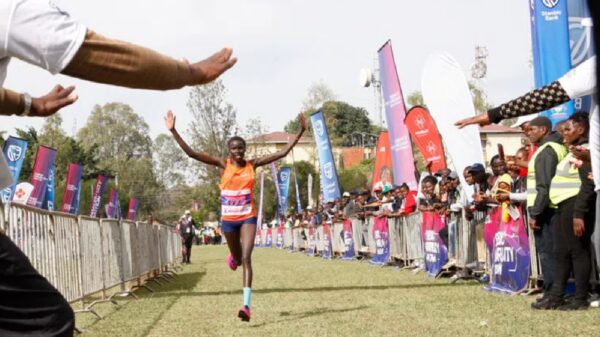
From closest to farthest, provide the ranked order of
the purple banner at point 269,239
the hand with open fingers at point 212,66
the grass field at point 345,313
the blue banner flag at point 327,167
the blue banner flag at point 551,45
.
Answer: the hand with open fingers at point 212,66 < the grass field at point 345,313 < the blue banner flag at point 551,45 < the blue banner flag at point 327,167 < the purple banner at point 269,239

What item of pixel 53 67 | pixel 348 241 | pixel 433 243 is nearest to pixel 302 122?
pixel 433 243

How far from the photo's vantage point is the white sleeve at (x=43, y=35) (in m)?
2.27

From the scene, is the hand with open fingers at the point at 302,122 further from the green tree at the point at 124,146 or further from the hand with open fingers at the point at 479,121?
the green tree at the point at 124,146

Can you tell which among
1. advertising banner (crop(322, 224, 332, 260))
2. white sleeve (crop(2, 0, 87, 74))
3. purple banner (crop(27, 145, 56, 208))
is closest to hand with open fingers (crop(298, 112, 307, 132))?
white sleeve (crop(2, 0, 87, 74))

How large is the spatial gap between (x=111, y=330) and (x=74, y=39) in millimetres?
6807

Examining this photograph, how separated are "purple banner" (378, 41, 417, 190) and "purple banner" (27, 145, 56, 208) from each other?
8695 millimetres

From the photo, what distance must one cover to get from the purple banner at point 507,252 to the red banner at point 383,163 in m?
10.9

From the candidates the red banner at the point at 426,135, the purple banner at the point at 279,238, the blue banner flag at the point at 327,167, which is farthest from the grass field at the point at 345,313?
the purple banner at the point at 279,238

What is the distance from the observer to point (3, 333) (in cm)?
254

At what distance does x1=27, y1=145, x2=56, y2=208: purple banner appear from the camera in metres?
20.4

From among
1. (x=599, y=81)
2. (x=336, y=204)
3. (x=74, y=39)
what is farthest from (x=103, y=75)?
(x=336, y=204)

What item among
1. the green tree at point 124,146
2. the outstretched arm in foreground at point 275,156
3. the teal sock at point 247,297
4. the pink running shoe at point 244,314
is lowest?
the pink running shoe at point 244,314

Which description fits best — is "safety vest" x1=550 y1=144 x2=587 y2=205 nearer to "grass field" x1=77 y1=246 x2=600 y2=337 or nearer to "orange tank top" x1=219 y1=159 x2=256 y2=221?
"grass field" x1=77 y1=246 x2=600 y2=337

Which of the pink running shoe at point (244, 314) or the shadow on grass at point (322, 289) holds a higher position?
the pink running shoe at point (244, 314)
